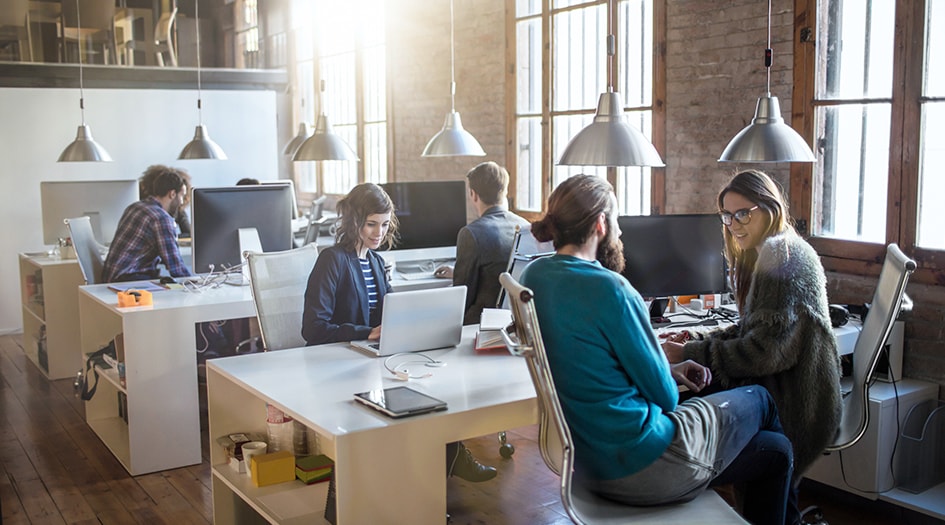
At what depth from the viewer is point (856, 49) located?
4.13 metres

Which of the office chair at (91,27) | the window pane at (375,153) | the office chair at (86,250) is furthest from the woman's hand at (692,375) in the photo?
the office chair at (91,27)

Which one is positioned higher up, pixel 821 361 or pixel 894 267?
pixel 894 267

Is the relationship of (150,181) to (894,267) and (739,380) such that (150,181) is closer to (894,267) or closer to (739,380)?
(739,380)

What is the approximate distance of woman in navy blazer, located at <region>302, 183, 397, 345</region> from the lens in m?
3.49

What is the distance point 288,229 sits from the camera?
502cm

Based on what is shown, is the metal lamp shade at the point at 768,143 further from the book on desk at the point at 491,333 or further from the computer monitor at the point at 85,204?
the computer monitor at the point at 85,204

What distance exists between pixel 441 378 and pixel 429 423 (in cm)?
43

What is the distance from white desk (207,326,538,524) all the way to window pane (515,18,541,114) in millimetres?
3240

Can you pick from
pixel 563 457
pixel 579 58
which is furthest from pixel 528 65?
pixel 563 457

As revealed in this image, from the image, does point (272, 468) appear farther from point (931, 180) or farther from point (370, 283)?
point (931, 180)

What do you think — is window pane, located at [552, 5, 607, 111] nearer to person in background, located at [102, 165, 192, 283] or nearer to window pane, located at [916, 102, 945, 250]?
window pane, located at [916, 102, 945, 250]

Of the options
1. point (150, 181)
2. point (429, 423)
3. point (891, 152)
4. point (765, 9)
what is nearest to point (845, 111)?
point (891, 152)

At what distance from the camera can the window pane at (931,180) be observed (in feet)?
12.6

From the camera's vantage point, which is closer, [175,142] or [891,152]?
[891,152]
